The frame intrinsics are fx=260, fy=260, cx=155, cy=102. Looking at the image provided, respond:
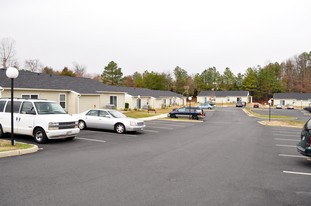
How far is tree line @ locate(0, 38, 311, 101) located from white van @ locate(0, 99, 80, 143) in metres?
74.2

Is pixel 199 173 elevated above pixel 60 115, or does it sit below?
below

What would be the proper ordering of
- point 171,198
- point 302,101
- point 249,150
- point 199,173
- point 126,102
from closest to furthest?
1. point 171,198
2. point 199,173
3. point 249,150
4. point 126,102
5. point 302,101

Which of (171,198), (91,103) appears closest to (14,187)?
(171,198)

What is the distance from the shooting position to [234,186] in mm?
6215

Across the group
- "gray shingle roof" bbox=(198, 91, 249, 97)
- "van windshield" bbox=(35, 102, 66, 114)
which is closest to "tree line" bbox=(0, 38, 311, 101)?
"gray shingle roof" bbox=(198, 91, 249, 97)

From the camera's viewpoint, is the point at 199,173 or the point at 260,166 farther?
the point at 260,166

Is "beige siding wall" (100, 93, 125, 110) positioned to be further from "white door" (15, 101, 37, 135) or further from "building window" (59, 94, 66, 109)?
"white door" (15, 101, 37, 135)

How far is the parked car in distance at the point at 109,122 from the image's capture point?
1631 centimetres

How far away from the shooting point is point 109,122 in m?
16.6

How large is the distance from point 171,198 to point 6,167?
498 cm

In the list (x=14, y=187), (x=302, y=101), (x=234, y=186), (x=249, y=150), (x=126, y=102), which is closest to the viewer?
(x=14, y=187)

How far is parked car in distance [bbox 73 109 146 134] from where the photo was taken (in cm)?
1631

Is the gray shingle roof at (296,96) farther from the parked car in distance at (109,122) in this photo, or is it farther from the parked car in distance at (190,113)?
the parked car in distance at (109,122)

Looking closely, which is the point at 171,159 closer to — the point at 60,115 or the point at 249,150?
the point at 249,150
